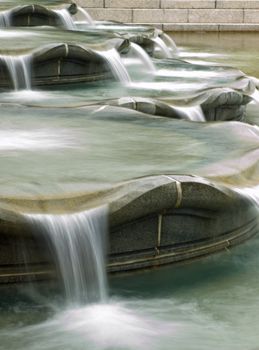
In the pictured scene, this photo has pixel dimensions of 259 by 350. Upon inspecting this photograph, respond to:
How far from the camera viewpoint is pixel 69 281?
5199 mm

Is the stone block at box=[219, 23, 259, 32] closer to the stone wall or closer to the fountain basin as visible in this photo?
the stone wall

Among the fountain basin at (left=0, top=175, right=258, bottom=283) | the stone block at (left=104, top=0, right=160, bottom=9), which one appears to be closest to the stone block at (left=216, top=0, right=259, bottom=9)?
the stone block at (left=104, top=0, right=160, bottom=9)

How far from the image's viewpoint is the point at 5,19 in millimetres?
13617

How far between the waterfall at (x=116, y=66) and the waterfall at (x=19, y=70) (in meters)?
1.15

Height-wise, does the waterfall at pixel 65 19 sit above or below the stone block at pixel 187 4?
above

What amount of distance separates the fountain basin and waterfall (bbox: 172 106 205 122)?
2.64 m

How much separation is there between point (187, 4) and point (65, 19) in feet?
23.1

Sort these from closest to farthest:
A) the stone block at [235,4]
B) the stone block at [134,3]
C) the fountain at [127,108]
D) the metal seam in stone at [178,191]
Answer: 1. the fountain at [127,108]
2. the metal seam in stone at [178,191]
3. the stone block at [134,3]
4. the stone block at [235,4]

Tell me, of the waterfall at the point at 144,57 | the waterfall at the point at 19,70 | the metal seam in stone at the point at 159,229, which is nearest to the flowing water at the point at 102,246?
the metal seam in stone at the point at 159,229

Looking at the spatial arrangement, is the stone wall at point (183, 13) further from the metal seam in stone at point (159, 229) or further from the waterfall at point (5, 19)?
the metal seam in stone at point (159, 229)

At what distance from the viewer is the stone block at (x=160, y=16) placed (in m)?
20.8

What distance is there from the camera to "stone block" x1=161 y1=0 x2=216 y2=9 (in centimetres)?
2092

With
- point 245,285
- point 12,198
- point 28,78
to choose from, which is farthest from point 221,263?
point 28,78

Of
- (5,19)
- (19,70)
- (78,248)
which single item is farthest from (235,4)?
(78,248)
